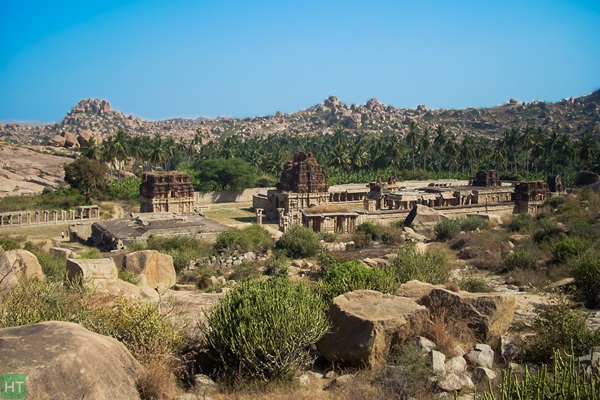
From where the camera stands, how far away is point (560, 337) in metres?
10.3

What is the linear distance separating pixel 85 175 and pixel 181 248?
34.0 m

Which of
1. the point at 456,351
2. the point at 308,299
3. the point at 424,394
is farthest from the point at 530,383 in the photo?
the point at 308,299

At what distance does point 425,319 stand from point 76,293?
7.09 meters

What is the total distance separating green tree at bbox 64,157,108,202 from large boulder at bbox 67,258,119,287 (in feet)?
161

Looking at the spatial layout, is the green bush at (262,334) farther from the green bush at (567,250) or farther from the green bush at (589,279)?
the green bush at (567,250)

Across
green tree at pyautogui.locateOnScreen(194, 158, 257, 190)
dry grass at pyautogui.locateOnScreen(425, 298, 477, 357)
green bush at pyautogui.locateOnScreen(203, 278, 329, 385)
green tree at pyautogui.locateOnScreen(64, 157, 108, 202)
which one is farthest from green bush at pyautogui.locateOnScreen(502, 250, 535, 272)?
green tree at pyautogui.locateOnScreen(194, 158, 257, 190)

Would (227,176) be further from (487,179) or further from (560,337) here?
(560,337)

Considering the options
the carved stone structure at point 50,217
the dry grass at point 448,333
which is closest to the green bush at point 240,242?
the dry grass at point 448,333

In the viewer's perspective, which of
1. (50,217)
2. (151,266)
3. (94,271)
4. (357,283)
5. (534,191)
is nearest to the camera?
(357,283)

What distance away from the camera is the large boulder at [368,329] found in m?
9.67

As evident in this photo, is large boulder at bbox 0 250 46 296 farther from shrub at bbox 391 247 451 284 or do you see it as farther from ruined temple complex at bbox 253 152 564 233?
ruined temple complex at bbox 253 152 564 233

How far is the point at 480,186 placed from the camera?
6353 cm

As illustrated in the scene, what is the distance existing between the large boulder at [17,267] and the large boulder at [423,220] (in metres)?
28.2

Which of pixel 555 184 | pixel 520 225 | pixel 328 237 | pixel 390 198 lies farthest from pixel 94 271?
pixel 555 184
